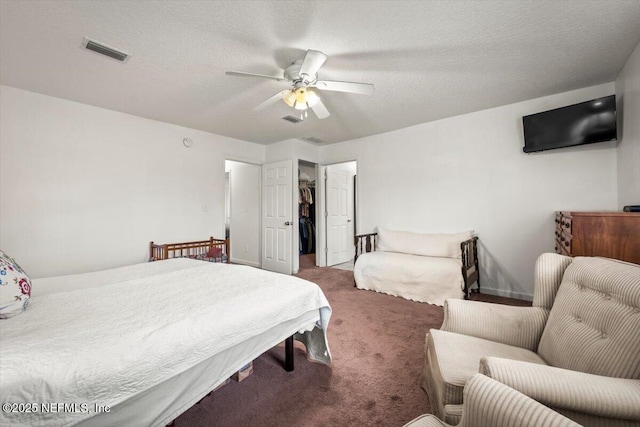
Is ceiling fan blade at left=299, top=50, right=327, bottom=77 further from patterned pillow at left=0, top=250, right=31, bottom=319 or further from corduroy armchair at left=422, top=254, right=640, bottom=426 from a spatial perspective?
patterned pillow at left=0, top=250, right=31, bottom=319

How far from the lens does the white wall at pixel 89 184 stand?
8.20 feet

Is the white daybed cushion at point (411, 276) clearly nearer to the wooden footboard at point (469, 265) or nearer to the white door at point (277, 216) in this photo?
the wooden footboard at point (469, 265)

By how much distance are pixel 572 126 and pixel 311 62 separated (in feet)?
9.31

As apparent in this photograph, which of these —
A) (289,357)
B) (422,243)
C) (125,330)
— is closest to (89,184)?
(125,330)

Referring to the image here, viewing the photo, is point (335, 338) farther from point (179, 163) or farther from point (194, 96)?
point (179, 163)

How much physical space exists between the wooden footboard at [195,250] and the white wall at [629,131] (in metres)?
4.53

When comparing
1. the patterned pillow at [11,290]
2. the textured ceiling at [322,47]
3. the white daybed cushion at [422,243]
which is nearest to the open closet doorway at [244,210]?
the textured ceiling at [322,47]

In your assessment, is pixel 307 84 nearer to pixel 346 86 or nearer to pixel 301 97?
pixel 301 97

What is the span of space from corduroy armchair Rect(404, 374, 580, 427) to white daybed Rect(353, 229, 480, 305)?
7.77 ft

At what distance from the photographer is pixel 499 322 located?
1.35 meters

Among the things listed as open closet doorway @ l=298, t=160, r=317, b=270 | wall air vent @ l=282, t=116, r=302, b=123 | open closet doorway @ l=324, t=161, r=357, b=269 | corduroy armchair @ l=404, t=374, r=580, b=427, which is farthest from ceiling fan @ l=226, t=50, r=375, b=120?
open closet doorway @ l=298, t=160, r=317, b=270

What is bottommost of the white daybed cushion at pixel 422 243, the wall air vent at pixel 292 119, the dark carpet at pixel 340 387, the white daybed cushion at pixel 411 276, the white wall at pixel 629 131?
the dark carpet at pixel 340 387

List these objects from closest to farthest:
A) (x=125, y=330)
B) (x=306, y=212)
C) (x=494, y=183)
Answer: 1. (x=125, y=330)
2. (x=494, y=183)
3. (x=306, y=212)

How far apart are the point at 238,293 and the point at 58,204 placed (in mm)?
2822
